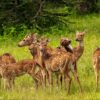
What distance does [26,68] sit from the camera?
12383 mm

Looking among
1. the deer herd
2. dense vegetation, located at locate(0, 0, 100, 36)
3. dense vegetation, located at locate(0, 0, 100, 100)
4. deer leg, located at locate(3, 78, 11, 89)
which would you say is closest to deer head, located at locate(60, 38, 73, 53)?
the deer herd

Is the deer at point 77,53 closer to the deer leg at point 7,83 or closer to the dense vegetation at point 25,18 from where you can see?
the deer leg at point 7,83

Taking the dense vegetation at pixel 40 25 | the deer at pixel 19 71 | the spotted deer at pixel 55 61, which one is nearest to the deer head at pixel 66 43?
the spotted deer at pixel 55 61

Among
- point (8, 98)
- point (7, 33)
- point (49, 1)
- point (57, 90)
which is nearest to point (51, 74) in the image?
point (57, 90)

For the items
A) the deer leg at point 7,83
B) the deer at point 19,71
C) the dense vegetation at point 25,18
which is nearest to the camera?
the deer leg at point 7,83

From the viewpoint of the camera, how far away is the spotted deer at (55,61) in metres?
11.6

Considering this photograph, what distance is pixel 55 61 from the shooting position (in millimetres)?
11836

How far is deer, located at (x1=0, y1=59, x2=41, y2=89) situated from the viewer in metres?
12.4

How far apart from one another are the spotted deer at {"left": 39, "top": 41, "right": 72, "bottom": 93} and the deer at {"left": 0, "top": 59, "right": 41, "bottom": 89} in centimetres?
33

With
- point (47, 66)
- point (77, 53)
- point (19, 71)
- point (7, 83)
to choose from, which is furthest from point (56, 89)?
point (7, 83)

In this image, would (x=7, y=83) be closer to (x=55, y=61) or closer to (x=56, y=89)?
(x=56, y=89)

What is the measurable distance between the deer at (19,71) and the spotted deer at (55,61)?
326mm

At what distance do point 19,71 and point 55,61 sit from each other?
1.12 meters

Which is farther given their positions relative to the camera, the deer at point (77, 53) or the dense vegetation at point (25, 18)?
the dense vegetation at point (25, 18)
